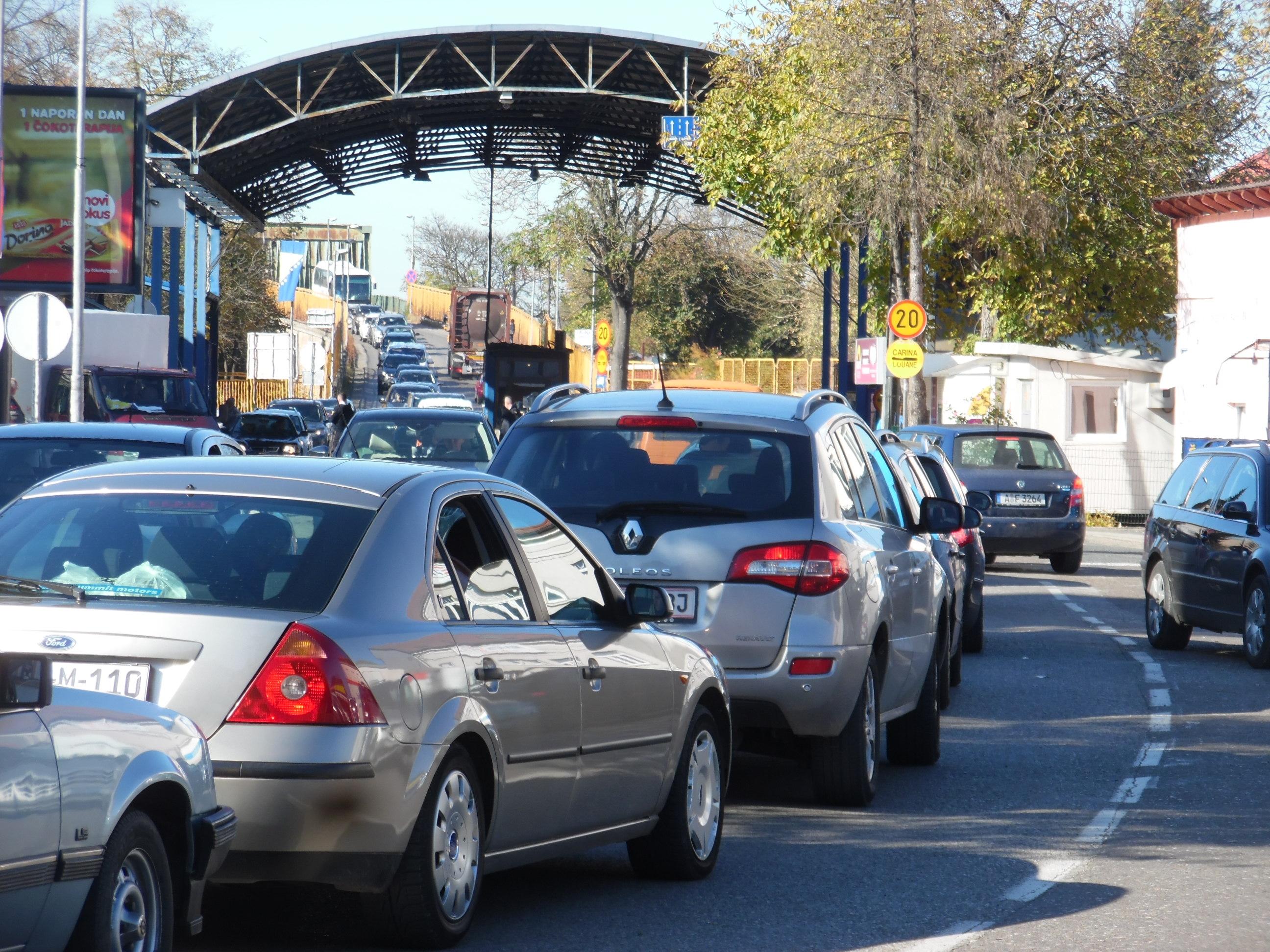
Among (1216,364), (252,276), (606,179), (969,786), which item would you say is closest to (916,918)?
(969,786)

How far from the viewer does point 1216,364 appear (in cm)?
3616

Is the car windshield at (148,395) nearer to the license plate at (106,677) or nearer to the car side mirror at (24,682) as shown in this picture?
the license plate at (106,677)

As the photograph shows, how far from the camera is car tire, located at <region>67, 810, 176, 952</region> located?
4055 mm

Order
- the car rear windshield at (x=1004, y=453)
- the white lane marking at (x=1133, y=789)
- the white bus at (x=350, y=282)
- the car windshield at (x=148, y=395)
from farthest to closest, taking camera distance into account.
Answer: the white bus at (x=350, y=282)
the car windshield at (x=148, y=395)
the car rear windshield at (x=1004, y=453)
the white lane marking at (x=1133, y=789)

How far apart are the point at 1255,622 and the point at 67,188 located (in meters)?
28.9

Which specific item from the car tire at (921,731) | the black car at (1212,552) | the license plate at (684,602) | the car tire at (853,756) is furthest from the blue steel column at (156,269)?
the license plate at (684,602)

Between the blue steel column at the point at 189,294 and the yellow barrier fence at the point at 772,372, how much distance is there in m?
31.1

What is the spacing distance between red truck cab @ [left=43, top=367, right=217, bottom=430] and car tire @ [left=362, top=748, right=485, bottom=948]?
24.3m

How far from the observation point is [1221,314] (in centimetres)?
3628

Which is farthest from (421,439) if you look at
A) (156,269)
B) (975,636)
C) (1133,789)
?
(156,269)

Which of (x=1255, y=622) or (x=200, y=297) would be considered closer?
(x=1255, y=622)

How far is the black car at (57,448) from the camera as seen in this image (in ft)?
33.3

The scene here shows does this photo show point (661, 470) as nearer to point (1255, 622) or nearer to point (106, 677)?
point (106, 677)

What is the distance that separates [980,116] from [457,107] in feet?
70.7
